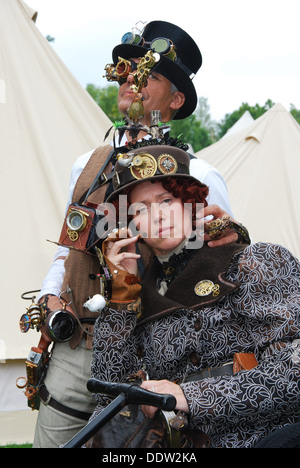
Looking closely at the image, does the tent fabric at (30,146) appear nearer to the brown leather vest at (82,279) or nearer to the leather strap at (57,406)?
the leather strap at (57,406)

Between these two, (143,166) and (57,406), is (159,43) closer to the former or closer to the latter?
(143,166)

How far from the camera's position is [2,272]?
4.23 meters

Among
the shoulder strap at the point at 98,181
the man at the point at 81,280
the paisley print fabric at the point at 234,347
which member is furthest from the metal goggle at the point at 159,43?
the paisley print fabric at the point at 234,347

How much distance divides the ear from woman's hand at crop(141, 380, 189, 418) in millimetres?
1610

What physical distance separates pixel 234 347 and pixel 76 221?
0.92 meters

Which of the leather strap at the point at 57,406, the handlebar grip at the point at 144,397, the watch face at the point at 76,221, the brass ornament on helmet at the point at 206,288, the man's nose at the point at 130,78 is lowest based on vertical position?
the leather strap at the point at 57,406

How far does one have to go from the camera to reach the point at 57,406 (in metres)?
2.32

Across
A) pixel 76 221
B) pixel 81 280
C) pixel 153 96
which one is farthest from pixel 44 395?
pixel 153 96

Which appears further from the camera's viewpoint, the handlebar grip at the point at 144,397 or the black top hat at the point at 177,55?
the black top hat at the point at 177,55

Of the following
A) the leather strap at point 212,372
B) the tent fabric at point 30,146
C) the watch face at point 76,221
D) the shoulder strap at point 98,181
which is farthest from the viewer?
the tent fabric at point 30,146

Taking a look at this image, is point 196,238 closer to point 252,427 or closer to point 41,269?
point 252,427

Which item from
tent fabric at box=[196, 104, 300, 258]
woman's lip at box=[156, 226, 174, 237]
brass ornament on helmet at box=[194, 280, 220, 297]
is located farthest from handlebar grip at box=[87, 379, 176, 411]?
tent fabric at box=[196, 104, 300, 258]

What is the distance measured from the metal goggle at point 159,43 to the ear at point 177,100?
0.18 metres

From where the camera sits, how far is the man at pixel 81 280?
2326 mm
